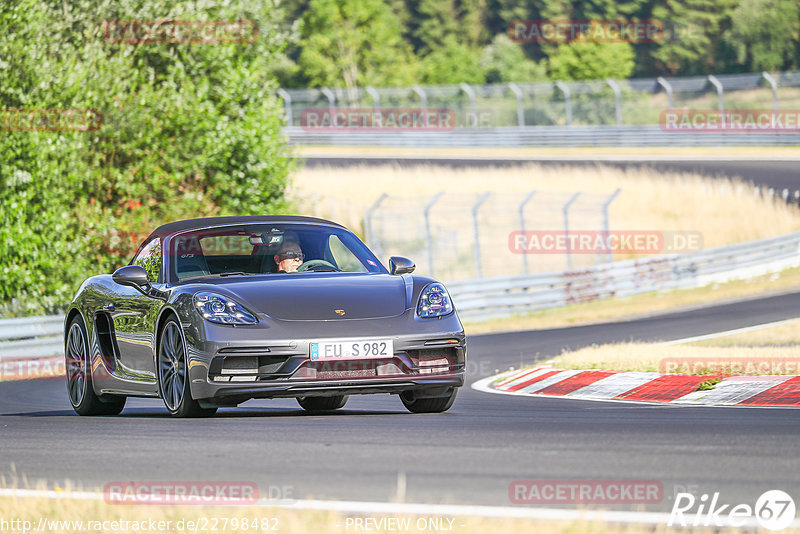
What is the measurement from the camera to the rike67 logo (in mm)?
4711

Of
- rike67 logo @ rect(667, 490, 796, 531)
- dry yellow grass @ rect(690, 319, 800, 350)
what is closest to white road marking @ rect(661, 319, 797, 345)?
dry yellow grass @ rect(690, 319, 800, 350)

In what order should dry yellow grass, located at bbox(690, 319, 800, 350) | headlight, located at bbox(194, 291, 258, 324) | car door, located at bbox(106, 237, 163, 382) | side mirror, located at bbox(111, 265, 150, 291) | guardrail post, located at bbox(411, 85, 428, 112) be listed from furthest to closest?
guardrail post, located at bbox(411, 85, 428, 112) → dry yellow grass, located at bbox(690, 319, 800, 350) → car door, located at bbox(106, 237, 163, 382) → side mirror, located at bbox(111, 265, 150, 291) → headlight, located at bbox(194, 291, 258, 324)

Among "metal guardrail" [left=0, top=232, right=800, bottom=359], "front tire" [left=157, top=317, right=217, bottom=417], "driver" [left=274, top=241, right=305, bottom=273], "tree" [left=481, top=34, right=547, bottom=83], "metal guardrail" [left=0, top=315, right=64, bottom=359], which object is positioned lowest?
"metal guardrail" [left=0, top=232, right=800, bottom=359]

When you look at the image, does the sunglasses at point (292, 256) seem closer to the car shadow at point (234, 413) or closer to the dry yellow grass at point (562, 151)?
the car shadow at point (234, 413)

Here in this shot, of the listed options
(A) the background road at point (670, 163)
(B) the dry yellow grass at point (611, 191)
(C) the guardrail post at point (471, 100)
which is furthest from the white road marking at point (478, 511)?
(C) the guardrail post at point (471, 100)

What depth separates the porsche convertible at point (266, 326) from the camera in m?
8.19

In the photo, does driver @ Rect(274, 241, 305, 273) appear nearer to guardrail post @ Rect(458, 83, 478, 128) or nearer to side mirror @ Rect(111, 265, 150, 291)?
side mirror @ Rect(111, 265, 150, 291)

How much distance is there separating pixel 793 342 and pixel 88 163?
1213 centimetres

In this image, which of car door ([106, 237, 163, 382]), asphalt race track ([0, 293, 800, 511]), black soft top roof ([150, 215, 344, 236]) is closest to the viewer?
asphalt race track ([0, 293, 800, 511])

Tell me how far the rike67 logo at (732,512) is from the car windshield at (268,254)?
15.3 feet

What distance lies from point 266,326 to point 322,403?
210 centimetres

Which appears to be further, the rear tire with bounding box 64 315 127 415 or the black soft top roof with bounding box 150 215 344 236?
the rear tire with bounding box 64 315 127 415

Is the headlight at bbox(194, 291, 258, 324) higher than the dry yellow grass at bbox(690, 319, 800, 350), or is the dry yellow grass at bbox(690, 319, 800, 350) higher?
the headlight at bbox(194, 291, 258, 324)

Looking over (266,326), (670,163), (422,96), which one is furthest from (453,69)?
(266,326)
